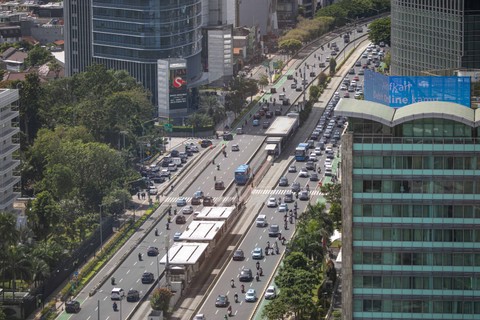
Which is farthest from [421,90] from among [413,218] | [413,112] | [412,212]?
[413,218]

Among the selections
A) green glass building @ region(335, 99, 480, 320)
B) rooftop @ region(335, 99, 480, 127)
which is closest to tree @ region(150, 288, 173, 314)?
green glass building @ region(335, 99, 480, 320)

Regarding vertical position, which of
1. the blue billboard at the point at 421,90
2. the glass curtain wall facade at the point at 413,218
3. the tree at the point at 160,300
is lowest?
the tree at the point at 160,300

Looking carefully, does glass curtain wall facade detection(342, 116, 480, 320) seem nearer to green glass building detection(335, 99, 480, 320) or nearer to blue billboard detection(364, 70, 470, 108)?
green glass building detection(335, 99, 480, 320)

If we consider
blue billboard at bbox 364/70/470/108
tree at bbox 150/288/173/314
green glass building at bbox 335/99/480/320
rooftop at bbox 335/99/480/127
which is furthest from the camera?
tree at bbox 150/288/173/314

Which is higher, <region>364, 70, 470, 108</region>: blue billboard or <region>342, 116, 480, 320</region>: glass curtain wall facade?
<region>364, 70, 470, 108</region>: blue billboard

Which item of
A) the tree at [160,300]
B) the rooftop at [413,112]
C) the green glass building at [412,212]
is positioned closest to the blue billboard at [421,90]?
the rooftop at [413,112]

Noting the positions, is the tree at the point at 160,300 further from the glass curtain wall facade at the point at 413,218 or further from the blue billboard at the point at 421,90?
the glass curtain wall facade at the point at 413,218
